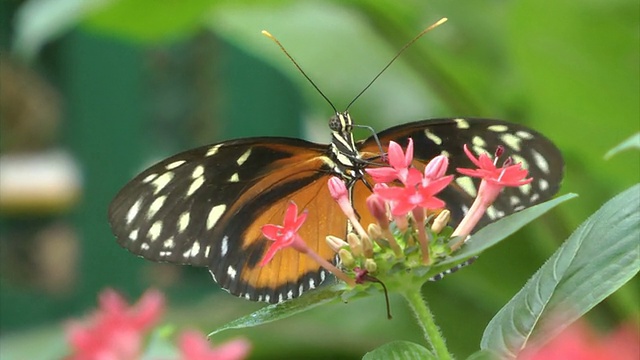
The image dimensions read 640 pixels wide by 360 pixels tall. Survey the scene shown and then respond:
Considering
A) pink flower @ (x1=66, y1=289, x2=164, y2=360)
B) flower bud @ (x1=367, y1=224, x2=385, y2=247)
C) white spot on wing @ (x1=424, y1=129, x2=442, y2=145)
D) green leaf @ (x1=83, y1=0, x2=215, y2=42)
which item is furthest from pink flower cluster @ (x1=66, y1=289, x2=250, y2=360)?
green leaf @ (x1=83, y1=0, x2=215, y2=42)

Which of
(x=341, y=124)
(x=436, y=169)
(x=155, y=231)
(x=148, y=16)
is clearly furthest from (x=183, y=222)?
(x=148, y=16)

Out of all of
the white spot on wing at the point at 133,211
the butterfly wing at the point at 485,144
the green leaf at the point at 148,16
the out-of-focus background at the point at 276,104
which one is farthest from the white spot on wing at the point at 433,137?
the green leaf at the point at 148,16

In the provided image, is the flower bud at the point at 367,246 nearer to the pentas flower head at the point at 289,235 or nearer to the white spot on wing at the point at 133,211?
the pentas flower head at the point at 289,235

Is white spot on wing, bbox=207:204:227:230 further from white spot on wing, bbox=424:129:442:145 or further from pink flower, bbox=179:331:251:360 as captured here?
pink flower, bbox=179:331:251:360

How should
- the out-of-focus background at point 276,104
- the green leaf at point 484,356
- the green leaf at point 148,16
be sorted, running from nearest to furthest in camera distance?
the green leaf at point 484,356 < the out-of-focus background at point 276,104 < the green leaf at point 148,16

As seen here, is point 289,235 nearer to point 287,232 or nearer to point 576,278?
point 287,232

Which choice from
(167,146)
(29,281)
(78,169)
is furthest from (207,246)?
(29,281)
